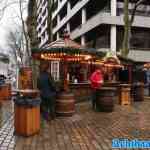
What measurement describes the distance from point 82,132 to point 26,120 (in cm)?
161

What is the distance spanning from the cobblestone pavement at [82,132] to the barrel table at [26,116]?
209 millimetres

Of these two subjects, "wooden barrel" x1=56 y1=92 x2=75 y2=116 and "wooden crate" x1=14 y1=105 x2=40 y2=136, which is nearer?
"wooden crate" x1=14 y1=105 x2=40 y2=136

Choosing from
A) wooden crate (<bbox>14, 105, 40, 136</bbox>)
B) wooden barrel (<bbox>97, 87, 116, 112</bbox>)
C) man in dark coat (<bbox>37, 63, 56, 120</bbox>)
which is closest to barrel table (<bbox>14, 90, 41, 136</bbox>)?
wooden crate (<bbox>14, 105, 40, 136</bbox>)

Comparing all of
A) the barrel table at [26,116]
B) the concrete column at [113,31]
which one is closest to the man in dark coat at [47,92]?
the barrel table at [26,116]

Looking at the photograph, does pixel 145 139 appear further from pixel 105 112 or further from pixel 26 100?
pixel 105 112

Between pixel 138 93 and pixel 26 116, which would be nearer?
pixel 26 116

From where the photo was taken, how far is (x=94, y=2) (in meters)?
38.3

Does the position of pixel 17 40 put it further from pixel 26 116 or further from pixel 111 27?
pixel 26 116

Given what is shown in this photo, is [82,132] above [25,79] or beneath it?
beneath

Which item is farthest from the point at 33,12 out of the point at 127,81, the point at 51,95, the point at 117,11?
the point at 117,11

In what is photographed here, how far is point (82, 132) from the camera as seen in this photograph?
8.79 m

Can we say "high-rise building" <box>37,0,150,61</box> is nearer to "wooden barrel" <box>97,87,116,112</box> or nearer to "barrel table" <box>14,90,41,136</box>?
"wooden barrel" <box>97,87,116,112</box>

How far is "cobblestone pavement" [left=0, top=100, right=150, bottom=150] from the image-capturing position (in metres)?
7.41

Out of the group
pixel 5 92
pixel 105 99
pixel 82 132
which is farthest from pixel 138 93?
pixel 82 132
